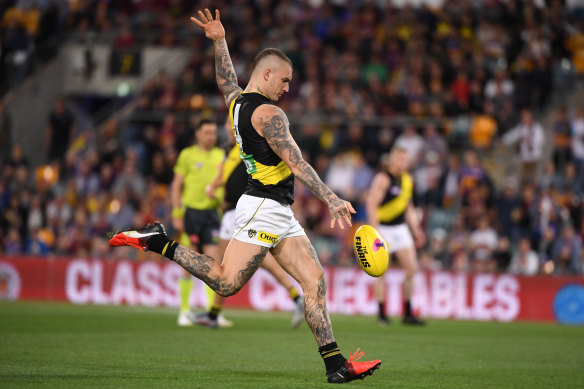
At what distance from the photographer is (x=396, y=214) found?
1484 cm

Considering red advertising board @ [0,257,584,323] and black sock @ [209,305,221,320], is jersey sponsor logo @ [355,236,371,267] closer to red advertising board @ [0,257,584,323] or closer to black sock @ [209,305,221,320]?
black sock @ [209,305,221,320]

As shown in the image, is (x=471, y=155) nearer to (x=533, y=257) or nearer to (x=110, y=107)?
(x=533, y=257)

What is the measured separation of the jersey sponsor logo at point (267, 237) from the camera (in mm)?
7551

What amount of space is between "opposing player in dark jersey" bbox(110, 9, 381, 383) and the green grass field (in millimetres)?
538

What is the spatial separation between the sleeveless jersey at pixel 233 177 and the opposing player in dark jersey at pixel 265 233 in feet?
13.6

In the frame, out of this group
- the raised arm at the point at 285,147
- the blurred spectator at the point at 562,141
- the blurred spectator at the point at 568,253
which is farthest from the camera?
the blurred spectator at the point at 562,141

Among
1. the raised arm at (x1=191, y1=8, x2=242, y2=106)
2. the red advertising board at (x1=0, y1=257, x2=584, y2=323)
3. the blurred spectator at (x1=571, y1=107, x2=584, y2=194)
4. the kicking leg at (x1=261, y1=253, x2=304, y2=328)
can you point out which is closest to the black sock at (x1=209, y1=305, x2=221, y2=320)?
the kicking leg at (x1=261, y1=253, x2=304, y2=328)

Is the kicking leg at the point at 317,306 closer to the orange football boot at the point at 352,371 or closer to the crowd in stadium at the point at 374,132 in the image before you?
the orange football boot at the point at 352,371

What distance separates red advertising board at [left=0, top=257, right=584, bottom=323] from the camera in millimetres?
17938

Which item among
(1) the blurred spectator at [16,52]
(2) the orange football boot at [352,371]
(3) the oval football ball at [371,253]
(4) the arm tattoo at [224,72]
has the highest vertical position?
(1) the blurred spectator at [16,52]

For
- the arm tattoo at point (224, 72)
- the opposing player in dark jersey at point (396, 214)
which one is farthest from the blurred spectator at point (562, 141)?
the arm tattoo at point (224, 72)

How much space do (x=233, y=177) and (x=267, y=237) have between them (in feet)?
15.2

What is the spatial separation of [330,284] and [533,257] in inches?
167

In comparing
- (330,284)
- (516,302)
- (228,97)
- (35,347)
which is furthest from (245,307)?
(228,97)
